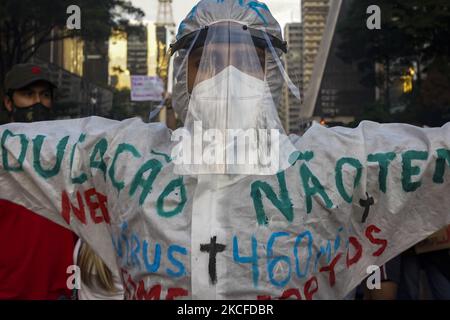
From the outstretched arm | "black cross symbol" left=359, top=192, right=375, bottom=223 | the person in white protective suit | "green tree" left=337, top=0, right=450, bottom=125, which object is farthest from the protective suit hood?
"green tree" left=337, top=0, right=450, bottom=125

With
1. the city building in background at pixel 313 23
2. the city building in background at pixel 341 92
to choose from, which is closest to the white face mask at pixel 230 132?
the city building in background at pixel 341 92

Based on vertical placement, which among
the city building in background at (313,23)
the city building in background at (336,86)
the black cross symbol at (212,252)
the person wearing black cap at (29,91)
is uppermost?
the city building in background at (313,23)

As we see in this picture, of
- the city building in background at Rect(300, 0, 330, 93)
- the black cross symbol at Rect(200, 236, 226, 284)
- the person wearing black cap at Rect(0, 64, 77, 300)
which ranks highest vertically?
the city building in background at Rect(300, 0, 330, 93)

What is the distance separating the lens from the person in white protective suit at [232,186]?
65.1 inches

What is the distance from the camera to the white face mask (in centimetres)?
173

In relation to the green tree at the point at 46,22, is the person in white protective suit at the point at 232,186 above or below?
below

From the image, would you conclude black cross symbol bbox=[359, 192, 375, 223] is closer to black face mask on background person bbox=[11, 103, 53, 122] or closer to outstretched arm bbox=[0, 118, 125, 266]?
outstretched arm bbox=[0, 118, 125, 266]

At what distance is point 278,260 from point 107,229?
59cm

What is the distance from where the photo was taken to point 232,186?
5.66 ft

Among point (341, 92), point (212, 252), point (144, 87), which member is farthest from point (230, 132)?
point (341, 92)

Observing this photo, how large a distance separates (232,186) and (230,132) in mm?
167

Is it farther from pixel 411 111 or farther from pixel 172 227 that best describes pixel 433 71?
pixel 172 227

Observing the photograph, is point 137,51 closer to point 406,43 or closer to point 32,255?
point 406,43

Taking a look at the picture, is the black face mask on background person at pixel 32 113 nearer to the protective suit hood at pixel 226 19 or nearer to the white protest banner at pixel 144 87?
the protective suit hood at pixel 226 19
